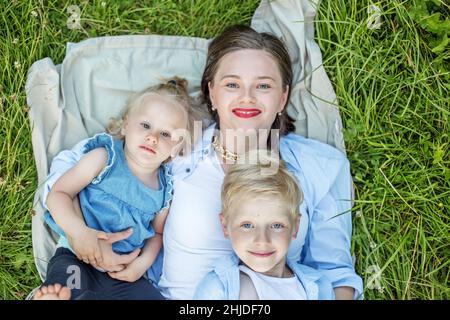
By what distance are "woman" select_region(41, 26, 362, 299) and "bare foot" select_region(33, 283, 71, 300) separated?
0.18 metres

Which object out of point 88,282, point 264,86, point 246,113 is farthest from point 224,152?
point 88,282

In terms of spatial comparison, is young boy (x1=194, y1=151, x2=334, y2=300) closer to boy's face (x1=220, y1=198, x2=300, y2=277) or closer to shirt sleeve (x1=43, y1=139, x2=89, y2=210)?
boy's face (x1=220, y1=198, x2=300, y2=277)

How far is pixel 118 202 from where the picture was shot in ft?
8.79

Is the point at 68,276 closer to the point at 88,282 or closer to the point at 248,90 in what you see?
the point at 88,282

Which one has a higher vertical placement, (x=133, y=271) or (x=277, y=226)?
(x=277, y=226)

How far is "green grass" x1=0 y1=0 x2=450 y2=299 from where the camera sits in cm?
285

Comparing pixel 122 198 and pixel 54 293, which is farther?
pixel 122 198

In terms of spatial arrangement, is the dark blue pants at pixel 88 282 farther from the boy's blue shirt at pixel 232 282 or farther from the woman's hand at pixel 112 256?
the boy's blue shirt at pixel 232 282

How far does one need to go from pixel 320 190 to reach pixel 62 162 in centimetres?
119
